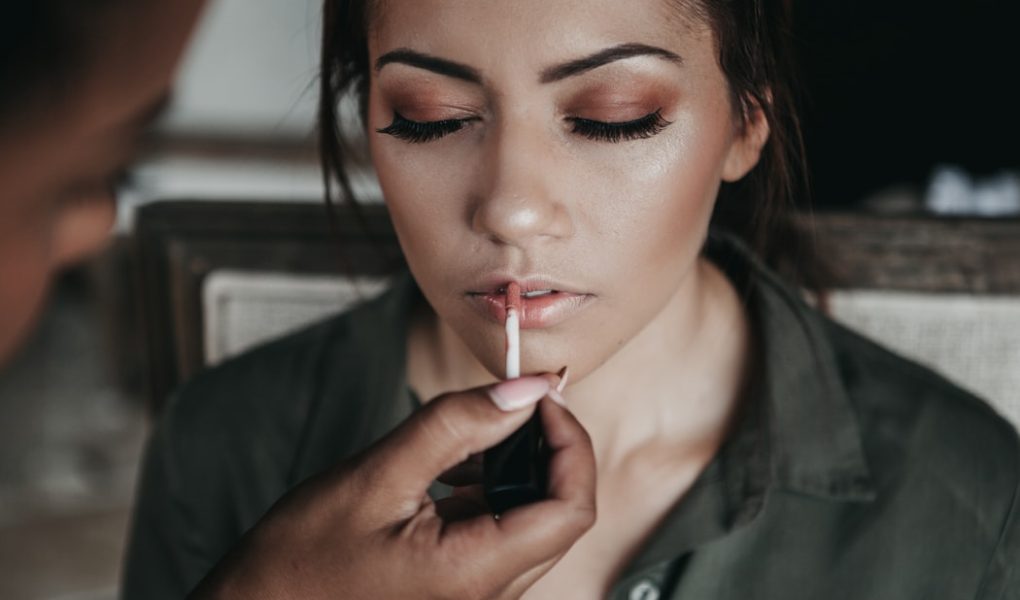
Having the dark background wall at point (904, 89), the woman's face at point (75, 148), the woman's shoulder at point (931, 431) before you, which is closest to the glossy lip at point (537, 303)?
the woman's shoulder at point (931, 431)

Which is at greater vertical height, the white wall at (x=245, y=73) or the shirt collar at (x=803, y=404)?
the white wall at (x=245, y=73)

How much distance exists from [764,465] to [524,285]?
1.11ft

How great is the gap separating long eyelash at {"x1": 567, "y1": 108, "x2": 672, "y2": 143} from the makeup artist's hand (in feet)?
0.82

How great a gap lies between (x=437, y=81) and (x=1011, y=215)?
851mm

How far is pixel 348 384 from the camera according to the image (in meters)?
1.21

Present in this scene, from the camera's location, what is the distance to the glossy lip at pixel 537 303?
93cm

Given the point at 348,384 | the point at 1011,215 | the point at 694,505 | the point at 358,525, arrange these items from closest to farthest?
the point at 358,525
the point at 694,505
the point at 348,384
the point at 1011,215

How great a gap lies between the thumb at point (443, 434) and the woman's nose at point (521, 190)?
17cm

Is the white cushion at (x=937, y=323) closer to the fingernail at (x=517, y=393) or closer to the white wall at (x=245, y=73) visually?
the fingernail at (x=517, y=393)

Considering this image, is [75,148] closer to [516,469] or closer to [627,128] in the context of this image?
[516,469]

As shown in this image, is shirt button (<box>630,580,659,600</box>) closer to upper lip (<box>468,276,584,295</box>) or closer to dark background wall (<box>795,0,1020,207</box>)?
upper lip (<box>468,276,584,295</box>)

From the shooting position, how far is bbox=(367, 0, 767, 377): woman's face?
871 millimetres

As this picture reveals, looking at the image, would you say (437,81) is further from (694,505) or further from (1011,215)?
(1011,215)

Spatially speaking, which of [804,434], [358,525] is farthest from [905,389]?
[358,525]
